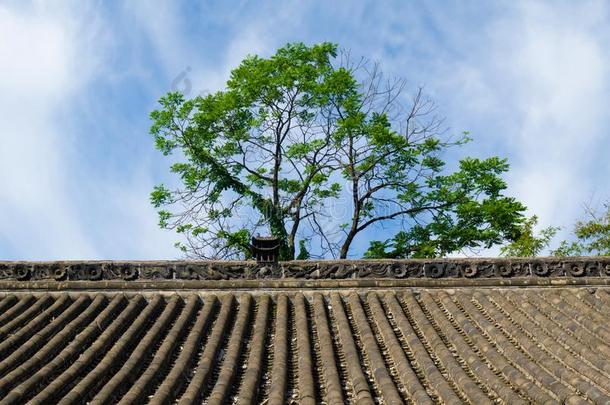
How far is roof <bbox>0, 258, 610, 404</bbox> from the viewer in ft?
17.2

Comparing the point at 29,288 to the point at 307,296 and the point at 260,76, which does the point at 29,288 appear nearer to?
the point at 307,296

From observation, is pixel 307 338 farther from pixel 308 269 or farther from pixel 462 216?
pixel 462 216

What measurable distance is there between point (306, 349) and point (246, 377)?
2.50 feet

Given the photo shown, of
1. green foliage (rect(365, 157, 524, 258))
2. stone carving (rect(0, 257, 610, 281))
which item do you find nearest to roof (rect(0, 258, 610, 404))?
stone carving (rect(0, 257, 610, 281))

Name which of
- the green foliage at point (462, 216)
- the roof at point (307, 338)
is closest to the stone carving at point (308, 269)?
the roof at point (307, 338)

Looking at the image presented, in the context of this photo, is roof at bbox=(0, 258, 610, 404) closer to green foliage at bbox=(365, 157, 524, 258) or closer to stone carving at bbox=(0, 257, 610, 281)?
stone carving at bbox=(0, 257, 610, 281)

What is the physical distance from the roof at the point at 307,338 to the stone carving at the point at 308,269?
3 centimetres

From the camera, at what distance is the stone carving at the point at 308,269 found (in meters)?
7.76

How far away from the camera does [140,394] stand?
516 centimetres

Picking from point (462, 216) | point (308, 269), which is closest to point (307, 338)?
point (308, 269)

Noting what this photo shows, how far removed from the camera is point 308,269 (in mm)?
7809

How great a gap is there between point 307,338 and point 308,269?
1.50 m

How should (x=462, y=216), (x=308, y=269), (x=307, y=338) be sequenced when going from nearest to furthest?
(x=307, y=338) → (x=308, y=269) → (x=462, y=216)

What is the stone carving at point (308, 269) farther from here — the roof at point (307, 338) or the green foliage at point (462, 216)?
the green foliage at point (462, 216)
